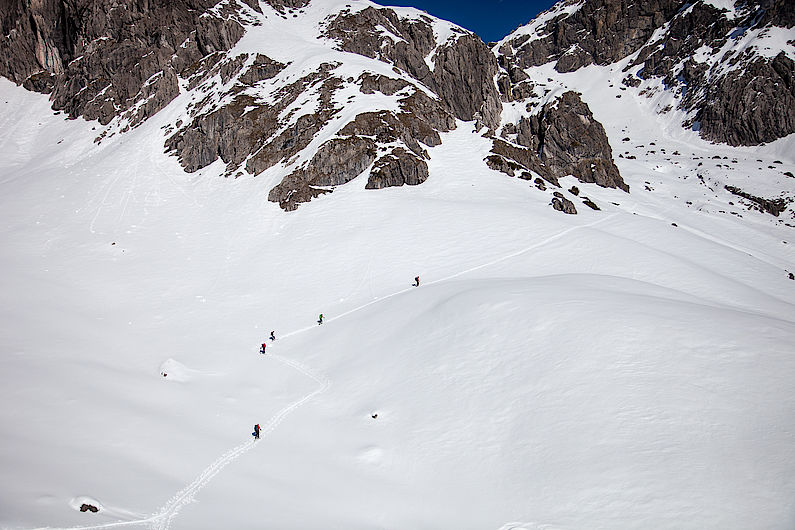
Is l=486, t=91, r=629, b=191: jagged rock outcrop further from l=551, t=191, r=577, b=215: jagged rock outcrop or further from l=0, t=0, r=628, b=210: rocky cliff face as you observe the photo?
l=551, t=191, r=577, b=215: jagged rock outcrop

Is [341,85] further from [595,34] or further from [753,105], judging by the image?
[595,34]

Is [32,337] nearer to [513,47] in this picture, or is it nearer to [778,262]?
[778,262]

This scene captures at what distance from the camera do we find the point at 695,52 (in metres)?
135

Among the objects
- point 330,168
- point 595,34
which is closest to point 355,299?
point 330,168

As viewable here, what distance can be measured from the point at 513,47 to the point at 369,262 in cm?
17690

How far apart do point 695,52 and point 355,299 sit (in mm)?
154808

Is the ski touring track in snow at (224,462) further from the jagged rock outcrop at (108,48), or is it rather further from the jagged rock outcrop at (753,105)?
the jagged rock outcrop at (753,105)

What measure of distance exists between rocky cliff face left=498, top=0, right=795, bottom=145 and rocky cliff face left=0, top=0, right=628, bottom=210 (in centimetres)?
3077

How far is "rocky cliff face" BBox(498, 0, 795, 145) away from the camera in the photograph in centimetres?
10894

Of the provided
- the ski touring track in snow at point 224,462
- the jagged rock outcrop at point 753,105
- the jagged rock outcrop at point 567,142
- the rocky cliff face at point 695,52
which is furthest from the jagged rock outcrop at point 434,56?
the ski touring track in snow at point 224,462

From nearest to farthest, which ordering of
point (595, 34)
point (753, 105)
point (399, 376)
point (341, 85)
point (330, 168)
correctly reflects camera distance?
1. point (399, 376)
2. point (330, 168)
3. point (341, 85)
4. point (753, 105)
5. point (595, 34)

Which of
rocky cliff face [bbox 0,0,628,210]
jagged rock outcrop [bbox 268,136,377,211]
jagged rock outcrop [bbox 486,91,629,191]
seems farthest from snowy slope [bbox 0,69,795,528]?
jagged rock outcrop [bbox 486,91,629,191]

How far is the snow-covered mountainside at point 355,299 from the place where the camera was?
14656 millimetres

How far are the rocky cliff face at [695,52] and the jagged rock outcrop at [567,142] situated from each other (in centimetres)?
3194
